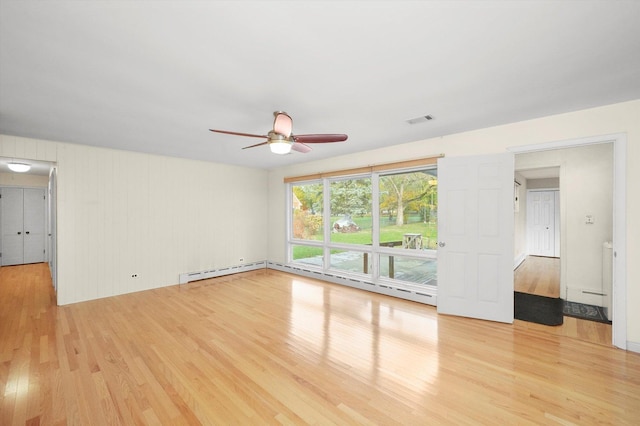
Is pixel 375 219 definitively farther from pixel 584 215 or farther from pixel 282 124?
pixel 584 215

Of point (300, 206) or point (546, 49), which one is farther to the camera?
point (300, 206)

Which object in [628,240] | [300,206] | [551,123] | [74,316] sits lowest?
[74,316]

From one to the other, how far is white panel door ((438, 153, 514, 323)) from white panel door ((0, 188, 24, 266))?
32.4 ft

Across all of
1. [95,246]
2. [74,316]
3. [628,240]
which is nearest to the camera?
[628,240]

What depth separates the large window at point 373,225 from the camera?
431 centimetres

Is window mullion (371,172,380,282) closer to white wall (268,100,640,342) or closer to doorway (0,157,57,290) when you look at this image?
white wall (268,100,640,342)

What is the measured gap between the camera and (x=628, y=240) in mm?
2660

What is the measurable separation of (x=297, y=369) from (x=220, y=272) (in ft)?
13.2

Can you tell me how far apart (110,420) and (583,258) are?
593cm

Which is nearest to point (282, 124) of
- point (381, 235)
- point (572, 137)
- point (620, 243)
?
point (381, 235)

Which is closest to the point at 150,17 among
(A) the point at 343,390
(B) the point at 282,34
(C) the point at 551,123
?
(B) the point at 282,34

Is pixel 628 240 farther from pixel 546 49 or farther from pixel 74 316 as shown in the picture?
pixel 74 316

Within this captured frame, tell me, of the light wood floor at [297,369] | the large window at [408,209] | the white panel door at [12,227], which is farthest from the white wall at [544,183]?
the white panel door at [12,227]

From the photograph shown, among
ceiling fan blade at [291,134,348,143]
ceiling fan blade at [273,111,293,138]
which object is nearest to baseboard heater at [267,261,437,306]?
ceiling fan blade at [291,134,348,143]
